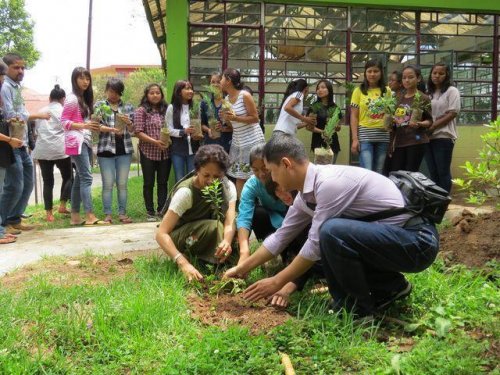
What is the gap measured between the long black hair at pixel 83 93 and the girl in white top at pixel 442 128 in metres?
4.03

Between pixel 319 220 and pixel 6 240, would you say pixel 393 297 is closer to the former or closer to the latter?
pixel 319 220

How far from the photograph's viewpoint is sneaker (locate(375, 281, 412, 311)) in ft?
9.95

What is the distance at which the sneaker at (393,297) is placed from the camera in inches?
119

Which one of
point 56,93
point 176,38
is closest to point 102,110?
point 56,93

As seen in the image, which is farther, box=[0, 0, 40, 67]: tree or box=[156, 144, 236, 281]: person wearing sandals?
box=[0, 0, 40, 67]: tree

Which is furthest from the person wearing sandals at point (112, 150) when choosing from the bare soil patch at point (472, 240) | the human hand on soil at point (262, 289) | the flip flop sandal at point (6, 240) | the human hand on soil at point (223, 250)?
the bare soil patch at point (472, 240)

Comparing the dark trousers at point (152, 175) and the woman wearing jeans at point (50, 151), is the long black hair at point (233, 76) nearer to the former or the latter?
the dark trousers at point (152, 175)

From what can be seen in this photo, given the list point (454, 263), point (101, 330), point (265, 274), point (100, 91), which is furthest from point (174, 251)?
point (100, 91)

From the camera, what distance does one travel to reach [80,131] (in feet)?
19.1

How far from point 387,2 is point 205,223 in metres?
6.16

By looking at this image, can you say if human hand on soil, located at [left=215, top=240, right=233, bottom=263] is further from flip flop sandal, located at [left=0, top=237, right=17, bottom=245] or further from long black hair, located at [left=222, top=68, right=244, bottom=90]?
flip flop sandal, located at [left=0, top=237, right=17, bottom=245]

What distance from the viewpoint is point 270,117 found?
8305mm

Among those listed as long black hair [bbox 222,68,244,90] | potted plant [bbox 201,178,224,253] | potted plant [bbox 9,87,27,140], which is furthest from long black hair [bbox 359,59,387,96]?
potted plant [bbox 9,87,27,140]

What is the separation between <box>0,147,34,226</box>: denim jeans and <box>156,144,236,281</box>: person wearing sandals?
250cm
